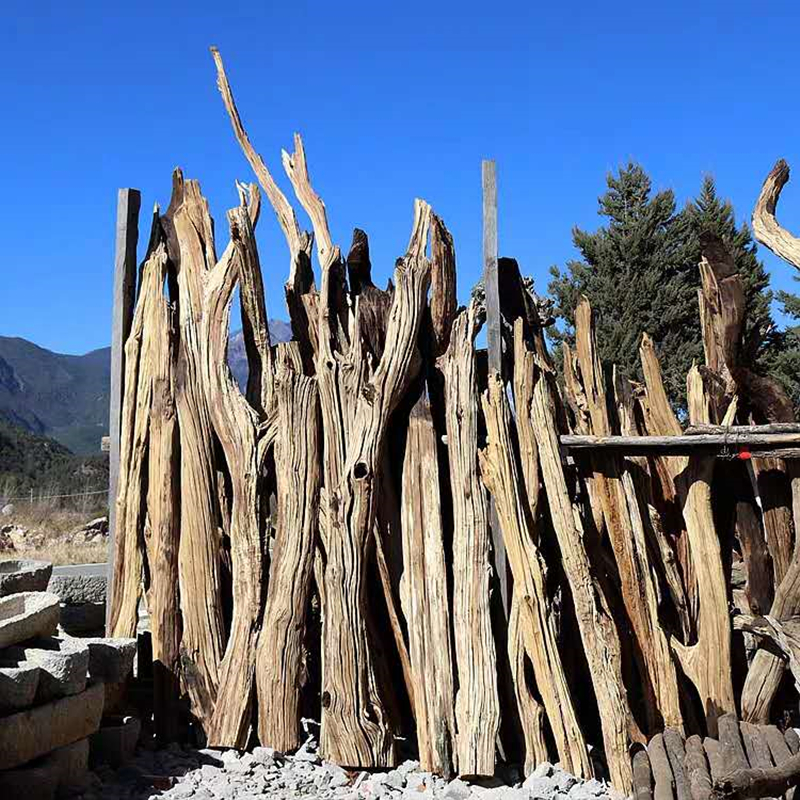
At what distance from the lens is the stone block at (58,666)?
15.9 feet

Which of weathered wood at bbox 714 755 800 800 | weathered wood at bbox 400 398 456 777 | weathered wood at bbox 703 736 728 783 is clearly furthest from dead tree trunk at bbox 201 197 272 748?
weathered wood at bbox 714 755 800 800

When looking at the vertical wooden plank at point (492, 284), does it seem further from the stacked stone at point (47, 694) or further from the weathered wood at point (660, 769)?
the stacked stone at point (47, 694)

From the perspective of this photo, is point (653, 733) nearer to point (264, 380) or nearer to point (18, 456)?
point (264, 380)

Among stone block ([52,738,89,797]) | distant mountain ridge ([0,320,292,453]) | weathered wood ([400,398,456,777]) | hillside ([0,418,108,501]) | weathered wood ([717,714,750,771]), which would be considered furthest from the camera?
distant mountain ridge ([0,320,292,453])

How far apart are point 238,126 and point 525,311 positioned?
6.60 feet

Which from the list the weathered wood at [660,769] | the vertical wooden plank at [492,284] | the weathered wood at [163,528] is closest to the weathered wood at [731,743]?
the weathered wood at [660,769]

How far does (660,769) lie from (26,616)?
2921 mm

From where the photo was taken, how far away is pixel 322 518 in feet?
17.9

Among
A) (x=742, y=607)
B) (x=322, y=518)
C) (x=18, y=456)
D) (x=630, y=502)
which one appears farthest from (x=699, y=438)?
(x=18, y=456)

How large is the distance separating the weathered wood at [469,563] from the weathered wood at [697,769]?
87 cm

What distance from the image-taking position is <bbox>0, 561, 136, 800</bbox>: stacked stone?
4.65 meters

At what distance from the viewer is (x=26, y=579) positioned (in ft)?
19.3

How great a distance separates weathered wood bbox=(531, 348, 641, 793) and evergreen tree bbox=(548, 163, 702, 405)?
1302 centimetres

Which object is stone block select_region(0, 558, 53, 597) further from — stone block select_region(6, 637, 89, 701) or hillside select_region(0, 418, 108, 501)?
hillside select_region(0, 418, 108, 501)
